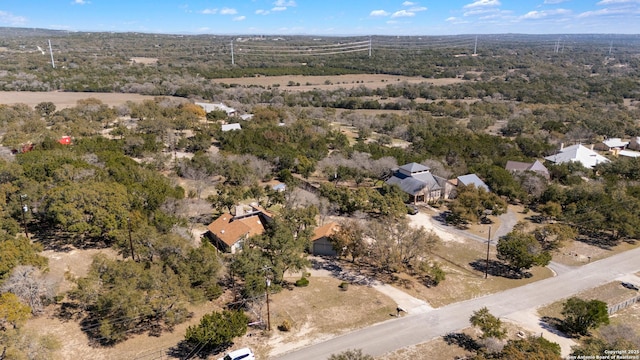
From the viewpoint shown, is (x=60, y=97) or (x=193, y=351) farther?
(x=60, y=97)

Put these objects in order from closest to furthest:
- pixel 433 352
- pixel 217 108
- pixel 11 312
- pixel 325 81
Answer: pixel 11 312
pixel 433 352
pixel 217 108
pixel 325 81

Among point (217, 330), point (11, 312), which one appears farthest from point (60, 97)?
point (217, 330)

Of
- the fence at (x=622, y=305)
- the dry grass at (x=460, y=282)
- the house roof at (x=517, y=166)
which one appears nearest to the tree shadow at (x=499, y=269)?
the dry grass at (x=460, y=282)

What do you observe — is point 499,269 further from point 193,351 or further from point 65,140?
point 65,140

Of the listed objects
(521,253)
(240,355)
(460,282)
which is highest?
(521,253)

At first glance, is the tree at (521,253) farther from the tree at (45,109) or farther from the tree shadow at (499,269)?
the tree at (45,109)

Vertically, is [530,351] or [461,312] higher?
[530,351]

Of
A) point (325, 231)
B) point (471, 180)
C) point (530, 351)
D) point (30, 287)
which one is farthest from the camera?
point (471, 180)
